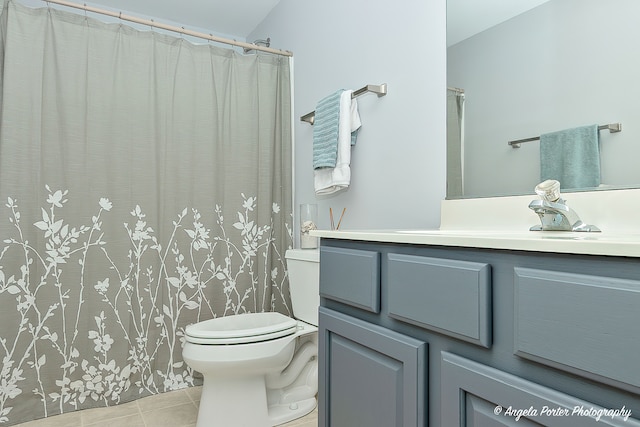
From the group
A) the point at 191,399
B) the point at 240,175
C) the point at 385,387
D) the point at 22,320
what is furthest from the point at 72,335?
the point at 385,387

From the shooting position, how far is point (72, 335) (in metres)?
1.98

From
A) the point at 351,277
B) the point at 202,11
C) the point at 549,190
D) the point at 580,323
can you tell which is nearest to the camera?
the point at 580,323

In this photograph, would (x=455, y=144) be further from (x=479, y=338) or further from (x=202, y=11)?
(x=202, y=11)

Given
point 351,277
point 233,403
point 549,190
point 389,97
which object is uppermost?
point 389,97

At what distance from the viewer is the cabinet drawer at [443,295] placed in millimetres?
733

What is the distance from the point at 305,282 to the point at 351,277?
88cm

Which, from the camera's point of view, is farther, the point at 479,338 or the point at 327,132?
the point at 327,132

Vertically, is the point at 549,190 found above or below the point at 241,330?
above

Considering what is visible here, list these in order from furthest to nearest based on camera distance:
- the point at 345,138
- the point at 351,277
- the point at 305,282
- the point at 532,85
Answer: the point at 305,282 < the point at 345,138 < the point at 532,85 < the point at 351,277

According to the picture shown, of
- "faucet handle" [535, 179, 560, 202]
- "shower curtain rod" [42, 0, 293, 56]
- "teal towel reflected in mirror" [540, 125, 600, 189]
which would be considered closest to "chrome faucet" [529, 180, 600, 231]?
"faucet handle" [535, 179, 560, 202]

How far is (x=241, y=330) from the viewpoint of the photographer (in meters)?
1.72

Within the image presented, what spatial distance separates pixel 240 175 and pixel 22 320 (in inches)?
49.6

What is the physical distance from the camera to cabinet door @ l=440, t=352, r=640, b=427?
582 millimetres

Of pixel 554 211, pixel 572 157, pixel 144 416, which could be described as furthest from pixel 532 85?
pixel 144 416
